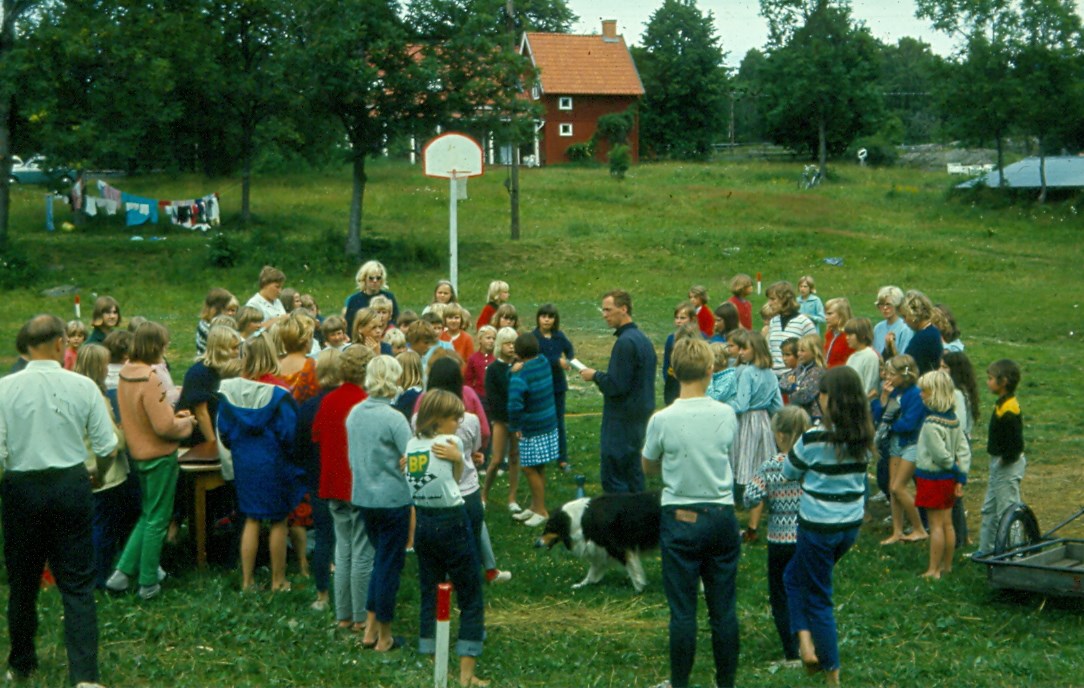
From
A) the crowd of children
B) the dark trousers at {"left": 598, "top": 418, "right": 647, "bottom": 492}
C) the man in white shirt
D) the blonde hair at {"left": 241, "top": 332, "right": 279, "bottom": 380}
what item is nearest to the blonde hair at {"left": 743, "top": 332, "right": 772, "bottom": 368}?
the crowd of children

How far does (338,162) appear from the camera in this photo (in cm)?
3638

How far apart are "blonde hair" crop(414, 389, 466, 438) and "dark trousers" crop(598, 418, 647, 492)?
9.52ft

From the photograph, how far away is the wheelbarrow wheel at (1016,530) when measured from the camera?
27.2ft

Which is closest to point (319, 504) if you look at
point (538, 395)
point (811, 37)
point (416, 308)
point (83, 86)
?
point (538, 395)

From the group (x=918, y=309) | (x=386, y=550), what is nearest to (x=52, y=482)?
(x=386, y=550)

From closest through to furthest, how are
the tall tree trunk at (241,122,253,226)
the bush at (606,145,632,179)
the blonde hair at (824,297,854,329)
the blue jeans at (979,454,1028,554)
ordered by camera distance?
the blue jeans at (979,454,1028,554) → the blonde hair at (824,297,854,329) → the tall tree trunk at (241,122,253,226) → the bush at (606,145,632,179)

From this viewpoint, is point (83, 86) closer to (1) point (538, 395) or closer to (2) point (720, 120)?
(1) point (538, 395)

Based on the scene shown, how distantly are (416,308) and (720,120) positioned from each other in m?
49.0

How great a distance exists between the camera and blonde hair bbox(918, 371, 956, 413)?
8484mm

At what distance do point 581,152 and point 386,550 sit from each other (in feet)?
194

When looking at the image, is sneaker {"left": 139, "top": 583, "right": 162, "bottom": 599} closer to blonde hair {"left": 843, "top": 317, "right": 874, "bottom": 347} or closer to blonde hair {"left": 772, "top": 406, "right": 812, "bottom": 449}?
blonde hair {"left": 772, "top": 406, "right": 812, "bottom": 449}

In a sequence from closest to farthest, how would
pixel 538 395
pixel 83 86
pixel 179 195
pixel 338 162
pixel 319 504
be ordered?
1. pixel 319 504
2. pixel 538 395
3. pixel 83 86
4. pixel 338 162
5. pixel 179 195

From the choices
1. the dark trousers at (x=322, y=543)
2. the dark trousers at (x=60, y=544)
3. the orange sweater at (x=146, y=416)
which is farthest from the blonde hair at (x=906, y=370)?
the dark trousers at (x=60, y=544)

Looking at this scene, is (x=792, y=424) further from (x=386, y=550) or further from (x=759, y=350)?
(x=759, y=350)
